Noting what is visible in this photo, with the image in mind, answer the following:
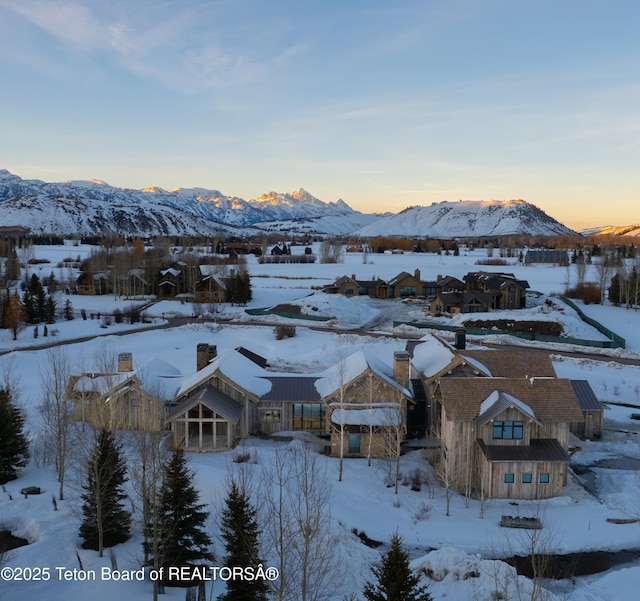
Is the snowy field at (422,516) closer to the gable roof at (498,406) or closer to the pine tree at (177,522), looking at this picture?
the pine tree at (177,522)

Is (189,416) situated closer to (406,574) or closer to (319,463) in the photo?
(319,463)

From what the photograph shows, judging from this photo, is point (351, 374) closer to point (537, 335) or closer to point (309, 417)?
point (309, 417)

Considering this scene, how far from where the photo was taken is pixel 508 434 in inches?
998

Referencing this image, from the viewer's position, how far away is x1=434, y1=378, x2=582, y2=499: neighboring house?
24672mm

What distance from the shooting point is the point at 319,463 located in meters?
26.8

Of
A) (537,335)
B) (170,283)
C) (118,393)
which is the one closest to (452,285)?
(537,335)

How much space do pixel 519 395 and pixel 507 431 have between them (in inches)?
77.7

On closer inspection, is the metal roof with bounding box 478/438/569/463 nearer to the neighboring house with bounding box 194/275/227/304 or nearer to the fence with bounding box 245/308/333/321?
the fence with bounding box 245/308/333/321

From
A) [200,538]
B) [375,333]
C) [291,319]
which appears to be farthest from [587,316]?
[200,538]

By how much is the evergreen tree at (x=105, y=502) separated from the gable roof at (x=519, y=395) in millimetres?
14833

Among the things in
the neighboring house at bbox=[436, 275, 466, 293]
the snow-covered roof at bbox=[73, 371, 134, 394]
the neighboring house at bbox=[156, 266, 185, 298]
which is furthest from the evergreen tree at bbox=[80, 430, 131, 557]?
the neighboring house at bbox=[436, 275, 466, 293]

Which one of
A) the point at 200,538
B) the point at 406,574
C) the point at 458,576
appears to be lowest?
the point at 458,576

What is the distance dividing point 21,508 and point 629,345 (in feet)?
191

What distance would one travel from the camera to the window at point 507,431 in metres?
25.3
